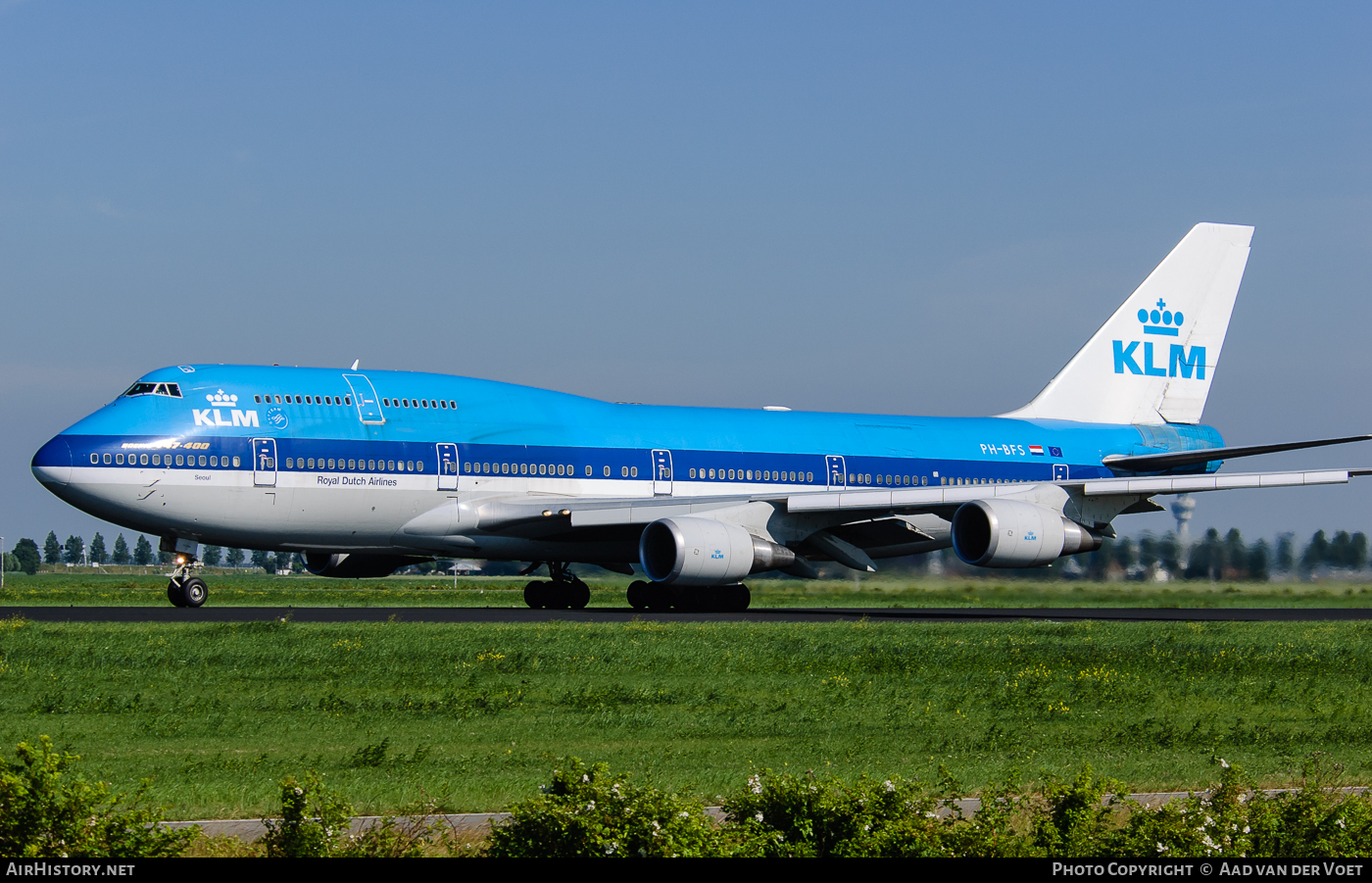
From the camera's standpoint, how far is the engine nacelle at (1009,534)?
32031 millimetres

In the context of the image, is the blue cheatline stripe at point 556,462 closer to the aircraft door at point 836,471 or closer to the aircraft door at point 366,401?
the aircraft door at point 836,471

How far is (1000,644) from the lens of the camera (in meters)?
23.8

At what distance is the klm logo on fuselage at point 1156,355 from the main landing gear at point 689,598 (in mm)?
16079

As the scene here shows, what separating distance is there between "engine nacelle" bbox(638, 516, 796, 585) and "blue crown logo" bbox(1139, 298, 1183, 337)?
1814 cm

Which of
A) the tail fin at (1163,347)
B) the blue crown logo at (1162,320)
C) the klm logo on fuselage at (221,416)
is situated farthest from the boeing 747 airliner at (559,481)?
the blue crown logo at (1162,320)

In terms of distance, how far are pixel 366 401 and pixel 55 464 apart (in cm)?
638

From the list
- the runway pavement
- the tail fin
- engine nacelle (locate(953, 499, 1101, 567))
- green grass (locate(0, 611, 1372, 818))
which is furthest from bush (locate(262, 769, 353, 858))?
the tail fin

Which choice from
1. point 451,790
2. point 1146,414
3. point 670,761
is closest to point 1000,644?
point 670,761

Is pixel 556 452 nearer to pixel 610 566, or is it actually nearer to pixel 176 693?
pixel 610 566

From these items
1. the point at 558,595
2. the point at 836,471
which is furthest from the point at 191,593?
the point at 836,471

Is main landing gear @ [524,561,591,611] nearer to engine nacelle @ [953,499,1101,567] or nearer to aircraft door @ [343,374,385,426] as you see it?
aircraft door @ [343,374,385,426]

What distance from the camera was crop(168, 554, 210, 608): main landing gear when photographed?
104ft

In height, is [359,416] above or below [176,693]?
above

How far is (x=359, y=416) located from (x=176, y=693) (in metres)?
15.7
